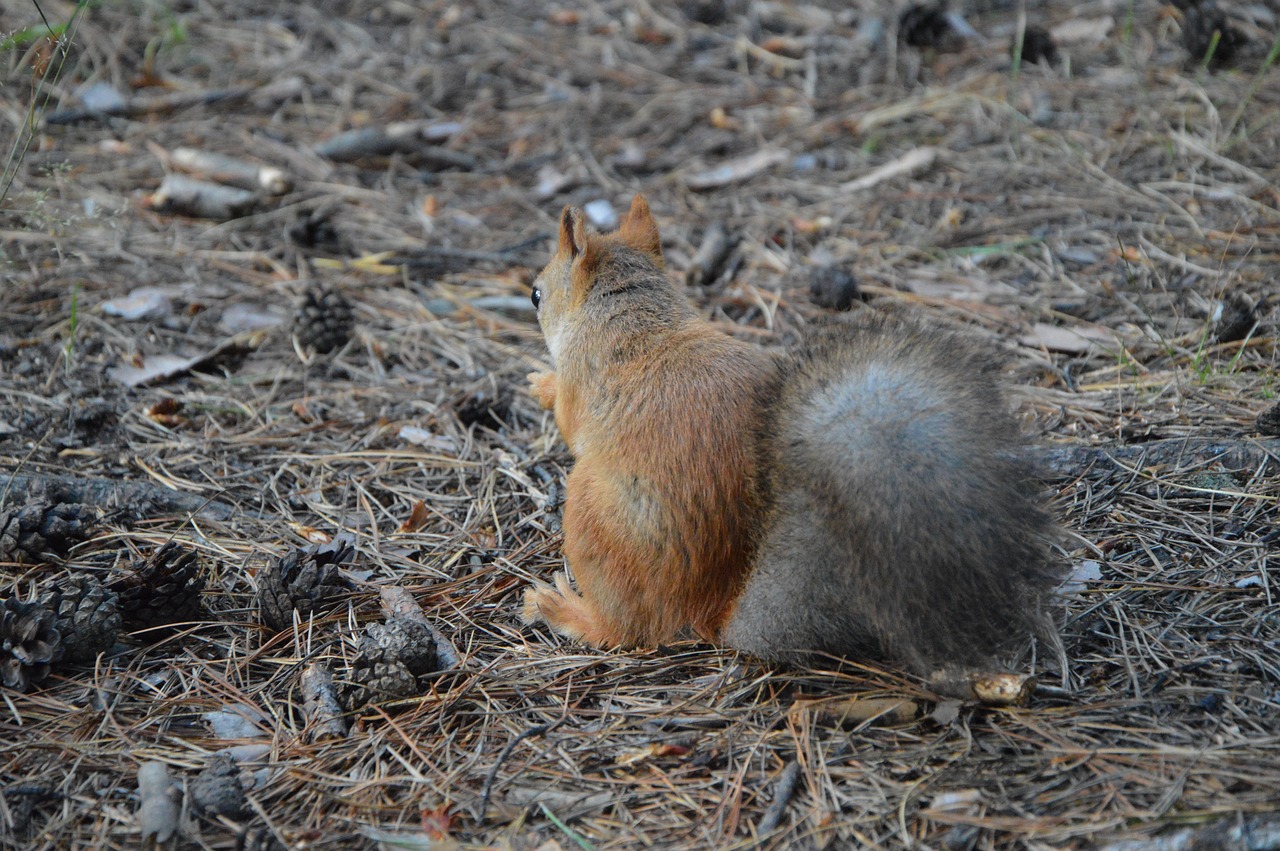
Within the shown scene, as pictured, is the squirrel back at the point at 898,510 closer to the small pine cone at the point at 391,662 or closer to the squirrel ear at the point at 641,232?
the small pine cone at the point at 391,662

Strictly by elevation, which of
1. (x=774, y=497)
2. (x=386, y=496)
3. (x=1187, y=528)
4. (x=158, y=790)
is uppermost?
(x=774, y=497)

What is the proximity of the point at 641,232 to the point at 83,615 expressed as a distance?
1598 mm

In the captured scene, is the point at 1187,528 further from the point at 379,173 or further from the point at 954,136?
the point at 379,173

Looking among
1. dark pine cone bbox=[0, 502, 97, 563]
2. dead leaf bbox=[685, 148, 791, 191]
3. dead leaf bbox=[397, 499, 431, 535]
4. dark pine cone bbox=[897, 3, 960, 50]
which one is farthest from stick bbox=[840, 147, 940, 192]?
dark pine cone bbox=[0, 502, 97, 563]

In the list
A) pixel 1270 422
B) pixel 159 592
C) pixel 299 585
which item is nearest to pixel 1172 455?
pixel 1270 422

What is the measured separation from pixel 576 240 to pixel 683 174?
6.67ft

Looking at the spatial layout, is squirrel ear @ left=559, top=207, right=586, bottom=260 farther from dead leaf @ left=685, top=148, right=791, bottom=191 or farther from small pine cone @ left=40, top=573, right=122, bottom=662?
dead leaf @ left=685, top=148, right=791, bottom=191

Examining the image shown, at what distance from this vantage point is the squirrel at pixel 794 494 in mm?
1612

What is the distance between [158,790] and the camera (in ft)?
5.51

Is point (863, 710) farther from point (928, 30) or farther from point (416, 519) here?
point (928, 30)

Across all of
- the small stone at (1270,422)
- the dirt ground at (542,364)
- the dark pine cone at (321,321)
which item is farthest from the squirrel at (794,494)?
the dark pine cone at (321,321)

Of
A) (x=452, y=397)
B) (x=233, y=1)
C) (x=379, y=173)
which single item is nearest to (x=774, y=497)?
(x=452, y=397)

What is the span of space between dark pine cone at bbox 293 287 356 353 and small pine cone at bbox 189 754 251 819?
1.88 metres

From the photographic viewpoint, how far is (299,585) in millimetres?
2207
